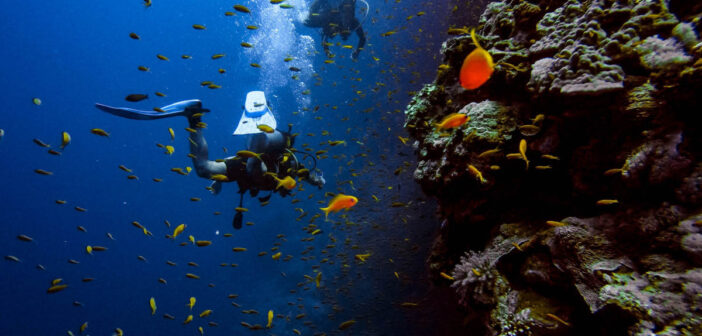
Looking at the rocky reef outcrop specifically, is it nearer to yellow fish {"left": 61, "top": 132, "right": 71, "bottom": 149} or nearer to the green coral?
the green coral

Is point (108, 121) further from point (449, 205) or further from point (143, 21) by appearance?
point (449, 205)

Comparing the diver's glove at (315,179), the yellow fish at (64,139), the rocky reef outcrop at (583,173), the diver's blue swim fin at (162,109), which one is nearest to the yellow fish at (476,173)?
the rocky reef outcrop at (583,173)

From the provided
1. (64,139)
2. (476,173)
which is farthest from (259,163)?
(476,173)

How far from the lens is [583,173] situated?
2914 millimetres

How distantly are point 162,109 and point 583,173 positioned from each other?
7.79 meters

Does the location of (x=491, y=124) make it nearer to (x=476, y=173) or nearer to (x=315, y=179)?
(x=476, y=173)

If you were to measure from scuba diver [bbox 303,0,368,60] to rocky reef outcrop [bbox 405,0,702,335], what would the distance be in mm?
8234

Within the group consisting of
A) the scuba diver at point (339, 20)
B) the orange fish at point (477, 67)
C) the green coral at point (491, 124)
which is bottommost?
the green coral at point (491, 124)

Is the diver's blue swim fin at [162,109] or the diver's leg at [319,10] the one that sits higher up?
the diver's leg at [319,10]

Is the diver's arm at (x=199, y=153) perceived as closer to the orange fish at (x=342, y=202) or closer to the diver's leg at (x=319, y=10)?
the orange fish at (x=342, y=202)

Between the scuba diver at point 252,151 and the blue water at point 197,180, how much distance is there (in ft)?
8.14

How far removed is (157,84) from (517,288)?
93.4 m

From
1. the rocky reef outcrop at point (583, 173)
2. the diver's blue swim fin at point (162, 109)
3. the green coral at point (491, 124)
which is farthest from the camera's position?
the diver's blue swim fin at point (162, 109)

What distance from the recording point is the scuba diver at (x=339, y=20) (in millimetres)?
11453
